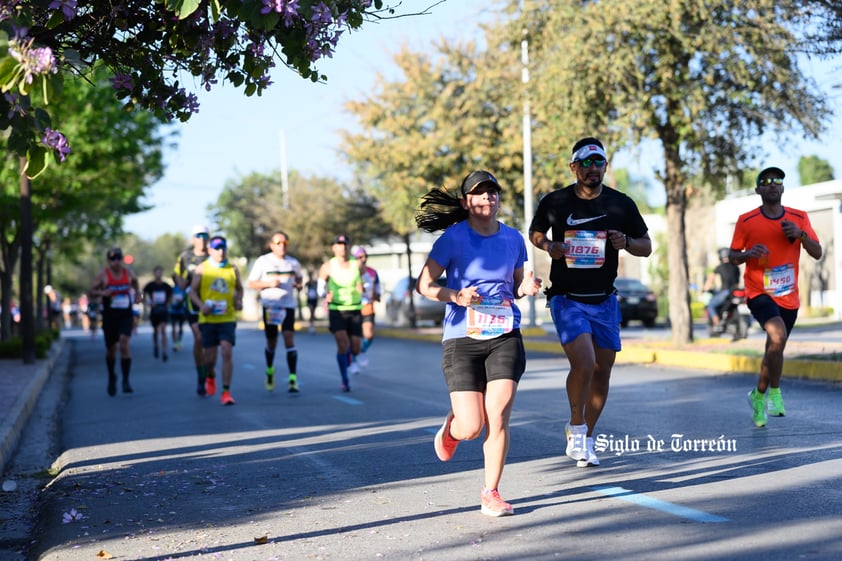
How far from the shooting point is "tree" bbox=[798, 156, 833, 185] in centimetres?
9150

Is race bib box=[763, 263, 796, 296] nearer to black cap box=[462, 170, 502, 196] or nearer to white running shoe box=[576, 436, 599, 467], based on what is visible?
white running shoe box=[576, 436, 599, 467]

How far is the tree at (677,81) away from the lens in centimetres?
1883

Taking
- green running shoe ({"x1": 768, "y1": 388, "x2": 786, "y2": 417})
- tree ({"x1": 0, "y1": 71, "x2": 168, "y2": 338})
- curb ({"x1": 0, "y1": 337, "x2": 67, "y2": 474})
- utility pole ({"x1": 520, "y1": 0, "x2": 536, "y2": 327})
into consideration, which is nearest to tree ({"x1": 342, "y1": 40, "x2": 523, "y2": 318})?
utility pole ({"x1": 520, "y1": 0, "x2": 536, "y2": 327})

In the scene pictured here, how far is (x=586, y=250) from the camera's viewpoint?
8.05m

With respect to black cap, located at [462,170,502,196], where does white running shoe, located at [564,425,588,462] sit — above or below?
below

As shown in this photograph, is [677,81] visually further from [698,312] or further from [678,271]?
[698,312]

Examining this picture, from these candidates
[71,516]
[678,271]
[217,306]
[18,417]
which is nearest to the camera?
[71,516]

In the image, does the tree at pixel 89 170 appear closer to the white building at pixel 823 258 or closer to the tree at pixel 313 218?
the tree at pixel 313 218

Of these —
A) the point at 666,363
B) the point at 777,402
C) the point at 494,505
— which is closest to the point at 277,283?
the point at 666,363

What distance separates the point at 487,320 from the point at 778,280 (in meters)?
4.02

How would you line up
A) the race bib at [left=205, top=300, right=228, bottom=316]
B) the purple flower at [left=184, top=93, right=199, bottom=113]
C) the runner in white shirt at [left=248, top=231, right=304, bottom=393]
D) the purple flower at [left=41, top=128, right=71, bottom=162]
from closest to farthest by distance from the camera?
the purple flower at [left=41, top=128, right=71, bottom=162]
the purple flower at [left=184, top=93, right=199, bottom=113]
the race bib at [left=205, top=300, right=228, bottom=316]
the runner in white shirt at [left=248, top=231, right=304, bottom=393]

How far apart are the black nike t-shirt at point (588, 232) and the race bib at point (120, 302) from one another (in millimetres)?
8904

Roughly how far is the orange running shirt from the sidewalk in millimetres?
4533

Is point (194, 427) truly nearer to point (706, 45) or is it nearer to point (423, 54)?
point (706, 45)
